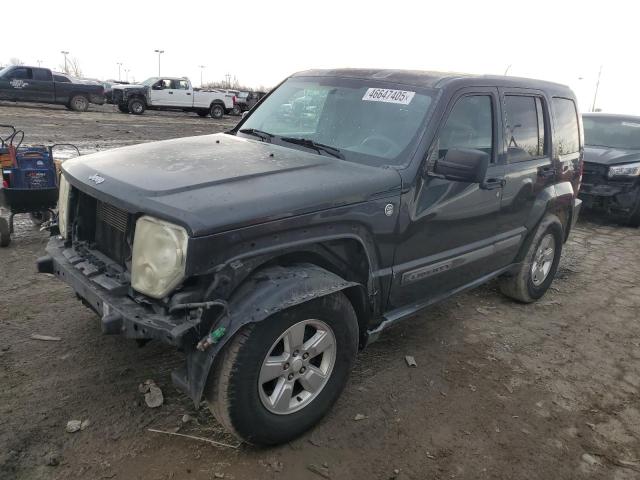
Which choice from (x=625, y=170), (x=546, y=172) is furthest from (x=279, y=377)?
(x=625, y=170)

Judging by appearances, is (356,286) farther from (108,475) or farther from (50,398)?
(50,398)

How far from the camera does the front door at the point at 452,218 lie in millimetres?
3193

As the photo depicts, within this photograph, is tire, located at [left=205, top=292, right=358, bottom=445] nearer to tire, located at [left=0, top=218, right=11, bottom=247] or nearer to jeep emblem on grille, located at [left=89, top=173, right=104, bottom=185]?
jeep emblem on grille, located at [left=89, top=173, right=104, bottom=185]

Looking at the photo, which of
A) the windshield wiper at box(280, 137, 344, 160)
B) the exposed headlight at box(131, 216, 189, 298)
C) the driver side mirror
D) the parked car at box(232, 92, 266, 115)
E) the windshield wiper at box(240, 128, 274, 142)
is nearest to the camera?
the exposed headlight at box(131, 216, 189, 298)

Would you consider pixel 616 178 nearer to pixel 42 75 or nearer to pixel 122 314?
pixel 122 314

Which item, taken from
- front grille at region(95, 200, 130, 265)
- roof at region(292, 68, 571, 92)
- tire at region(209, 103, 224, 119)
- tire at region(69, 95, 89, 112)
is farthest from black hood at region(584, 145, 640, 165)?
tire at region(209, 103, 224, 119)

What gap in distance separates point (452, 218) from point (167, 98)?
973 inches

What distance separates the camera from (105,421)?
9.28ft

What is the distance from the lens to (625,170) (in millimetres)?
8305

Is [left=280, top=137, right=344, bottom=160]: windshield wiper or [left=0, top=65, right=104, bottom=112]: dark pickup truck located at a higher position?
[left=0, top=65, right=104, bottom=112]: dark pickup truck

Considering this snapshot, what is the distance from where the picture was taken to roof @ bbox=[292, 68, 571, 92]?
3.44 meters

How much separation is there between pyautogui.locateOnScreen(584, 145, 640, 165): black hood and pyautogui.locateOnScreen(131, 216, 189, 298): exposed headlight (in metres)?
8.14

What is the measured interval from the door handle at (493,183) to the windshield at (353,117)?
0.75 metres

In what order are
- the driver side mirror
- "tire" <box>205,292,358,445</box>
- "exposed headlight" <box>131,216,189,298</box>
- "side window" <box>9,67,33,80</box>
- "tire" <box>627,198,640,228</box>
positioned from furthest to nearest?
"side window" <box>9,67,33,80</box>
"tire" <box>627,198,640,228</box>
the driver side mirror
"tire" <box>205,292,358,445</box>
"exposed headlight" <box>131,216,189,298</box>
